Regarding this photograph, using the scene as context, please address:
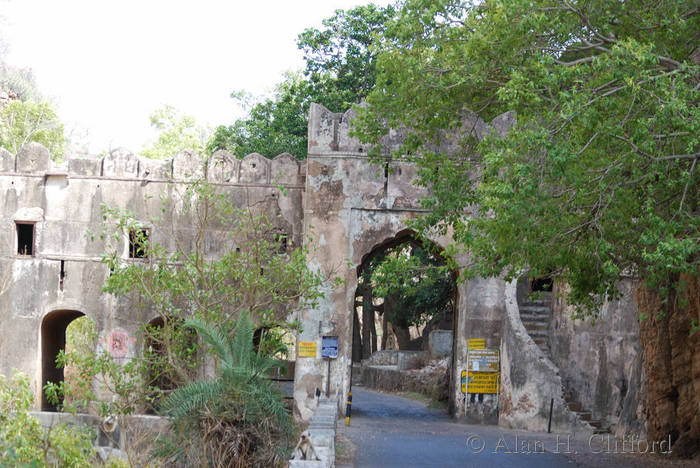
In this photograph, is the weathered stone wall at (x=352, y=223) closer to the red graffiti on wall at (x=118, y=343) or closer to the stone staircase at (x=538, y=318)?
the stone staircase at (x=538, y=318)

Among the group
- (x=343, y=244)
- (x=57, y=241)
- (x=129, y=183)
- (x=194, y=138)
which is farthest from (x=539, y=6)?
(x=194, y=138)

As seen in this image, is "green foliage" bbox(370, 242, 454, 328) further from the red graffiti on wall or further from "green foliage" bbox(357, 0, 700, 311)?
"green foliage" bbox(357, 0, 700, 311)

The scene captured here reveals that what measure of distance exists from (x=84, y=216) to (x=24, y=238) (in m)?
2.00

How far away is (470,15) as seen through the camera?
13484mm

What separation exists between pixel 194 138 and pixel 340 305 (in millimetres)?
28675

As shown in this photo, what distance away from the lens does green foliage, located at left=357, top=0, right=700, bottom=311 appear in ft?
32.6

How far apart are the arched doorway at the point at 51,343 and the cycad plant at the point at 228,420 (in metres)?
8.89

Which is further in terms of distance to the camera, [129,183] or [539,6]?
[129,183]

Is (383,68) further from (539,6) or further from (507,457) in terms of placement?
(507,457)

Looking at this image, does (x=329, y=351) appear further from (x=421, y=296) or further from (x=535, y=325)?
(x=421, y=296)

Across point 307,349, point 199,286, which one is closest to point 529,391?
point 307,349

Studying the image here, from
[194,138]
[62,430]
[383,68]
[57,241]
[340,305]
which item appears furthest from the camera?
[194,138]

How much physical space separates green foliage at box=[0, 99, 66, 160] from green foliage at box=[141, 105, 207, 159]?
7.02 m

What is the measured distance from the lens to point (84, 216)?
65.2 ft
